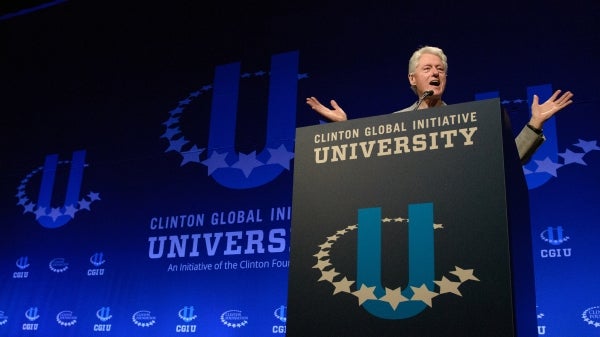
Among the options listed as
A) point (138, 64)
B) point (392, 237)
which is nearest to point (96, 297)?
point (138, 64)

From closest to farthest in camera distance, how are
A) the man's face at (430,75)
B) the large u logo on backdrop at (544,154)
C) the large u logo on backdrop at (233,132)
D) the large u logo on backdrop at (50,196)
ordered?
the man's face at (430,75), the large u logo on backdrop at (544,154), the large u logo on backdrop at (233,132), the large u logo on backdrop at (50,196)

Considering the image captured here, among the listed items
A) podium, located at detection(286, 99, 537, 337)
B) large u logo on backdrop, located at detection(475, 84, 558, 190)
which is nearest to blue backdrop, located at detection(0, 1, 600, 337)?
large u logo on backdrop, located at detection(475, 84, 558, 190)

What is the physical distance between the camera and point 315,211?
1285 millimetres

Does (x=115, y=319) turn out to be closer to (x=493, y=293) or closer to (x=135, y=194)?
(x=135, y=194)

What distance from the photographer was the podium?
43.8 inches

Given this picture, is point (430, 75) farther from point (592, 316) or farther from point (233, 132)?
point (233, 132)

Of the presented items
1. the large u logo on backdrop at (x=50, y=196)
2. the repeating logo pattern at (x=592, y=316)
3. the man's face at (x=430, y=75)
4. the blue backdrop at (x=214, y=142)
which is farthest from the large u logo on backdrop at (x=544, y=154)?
the large u logo on backdrop at (x=50, y=196)

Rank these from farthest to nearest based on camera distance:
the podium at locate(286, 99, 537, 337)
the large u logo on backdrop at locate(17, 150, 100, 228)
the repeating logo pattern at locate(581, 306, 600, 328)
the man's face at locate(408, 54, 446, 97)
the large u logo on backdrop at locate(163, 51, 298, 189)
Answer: the large u logo on backdrop at locate(17, 150, 100, 228), the large u logo on backdrop at locate(163, 51, 298, 189), the repeating logo pattern at locate(581, 306, 600, 328), the man's face at locate(408, 54, 446, 97), the podium at locate(286, 99, 537, 337)

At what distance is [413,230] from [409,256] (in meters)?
0.05

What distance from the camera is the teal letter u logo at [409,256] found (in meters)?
1.15

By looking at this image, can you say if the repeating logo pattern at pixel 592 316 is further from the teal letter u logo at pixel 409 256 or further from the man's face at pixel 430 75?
the teal letter u logo at pixel 409 256

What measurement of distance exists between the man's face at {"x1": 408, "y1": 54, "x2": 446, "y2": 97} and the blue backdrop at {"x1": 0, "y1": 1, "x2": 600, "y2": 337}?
157 centimetres

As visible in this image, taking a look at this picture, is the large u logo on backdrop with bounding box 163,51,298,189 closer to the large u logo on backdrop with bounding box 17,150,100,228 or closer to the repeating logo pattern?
the large u logo on backdrop with bounding box 17,150,100,228

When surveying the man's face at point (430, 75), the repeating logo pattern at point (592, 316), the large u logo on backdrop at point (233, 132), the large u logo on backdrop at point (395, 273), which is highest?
the large u logo on backdrop at point (233, 132)
